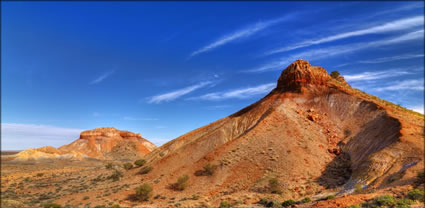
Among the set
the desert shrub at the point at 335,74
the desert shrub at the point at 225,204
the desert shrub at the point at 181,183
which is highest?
the desert shrub at the point at 335,74

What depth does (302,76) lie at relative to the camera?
44.2m

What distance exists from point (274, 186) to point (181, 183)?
11131 millimetres

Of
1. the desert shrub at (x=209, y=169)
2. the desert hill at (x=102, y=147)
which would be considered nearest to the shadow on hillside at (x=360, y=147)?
the desert shrub at (x=209, y=169)

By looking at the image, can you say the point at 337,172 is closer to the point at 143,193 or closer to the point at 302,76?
the point at 302,76

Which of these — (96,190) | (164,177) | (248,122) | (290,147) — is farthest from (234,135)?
(96,190)

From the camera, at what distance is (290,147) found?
3152 centimetres

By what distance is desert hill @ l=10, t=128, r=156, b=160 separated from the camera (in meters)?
93.1

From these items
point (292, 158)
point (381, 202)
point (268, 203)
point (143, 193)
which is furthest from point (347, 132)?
point (143, 193)

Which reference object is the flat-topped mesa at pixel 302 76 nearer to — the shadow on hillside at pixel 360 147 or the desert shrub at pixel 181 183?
the shadow on hillside at pixel 360 147

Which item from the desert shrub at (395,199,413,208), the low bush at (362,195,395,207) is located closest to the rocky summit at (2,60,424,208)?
the low bush at (362,195,395,207)

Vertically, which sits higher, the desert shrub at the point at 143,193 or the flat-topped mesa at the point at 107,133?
the flat-topped mesa at the point at 107,133

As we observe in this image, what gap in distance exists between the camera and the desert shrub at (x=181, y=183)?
92.9 ft

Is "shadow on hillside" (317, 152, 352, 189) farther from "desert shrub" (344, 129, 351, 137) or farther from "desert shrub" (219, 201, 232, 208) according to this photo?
"desert shrub" (219, 201, 232, 208)

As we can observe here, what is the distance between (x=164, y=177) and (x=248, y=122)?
16978 mm
